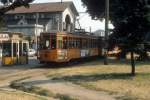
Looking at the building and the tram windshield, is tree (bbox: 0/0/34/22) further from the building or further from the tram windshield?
the building

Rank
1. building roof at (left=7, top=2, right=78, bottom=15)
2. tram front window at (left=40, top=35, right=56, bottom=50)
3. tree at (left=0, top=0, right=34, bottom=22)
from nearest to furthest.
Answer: tree at (left=0, top=0, right=34, bottom=22), tram front window at (left=40, top=35, right=56, bottom=50), building roof at (left=7, top=2, right=78, bottom=15)

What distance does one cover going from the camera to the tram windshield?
40513 millimetres

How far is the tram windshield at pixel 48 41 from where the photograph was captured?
4051 centimetres

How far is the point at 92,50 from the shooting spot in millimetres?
51156

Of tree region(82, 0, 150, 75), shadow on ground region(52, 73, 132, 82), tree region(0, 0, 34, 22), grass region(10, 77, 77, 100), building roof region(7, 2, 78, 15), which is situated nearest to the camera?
tree region(0, 0, 34, 22)

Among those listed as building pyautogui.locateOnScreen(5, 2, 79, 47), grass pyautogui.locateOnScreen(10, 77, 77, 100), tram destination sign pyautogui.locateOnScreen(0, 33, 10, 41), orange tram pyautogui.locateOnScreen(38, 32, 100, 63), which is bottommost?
grass pyautogui.locateOnScreen(10, 77, 77, 100)

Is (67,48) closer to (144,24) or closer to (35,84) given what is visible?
(144,24)

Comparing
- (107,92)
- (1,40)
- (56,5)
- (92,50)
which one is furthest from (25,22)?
(107,92)

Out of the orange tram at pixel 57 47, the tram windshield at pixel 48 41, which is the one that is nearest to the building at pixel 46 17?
the orange tram at pixel 57 47

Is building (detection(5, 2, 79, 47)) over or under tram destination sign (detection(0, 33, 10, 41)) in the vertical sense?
over

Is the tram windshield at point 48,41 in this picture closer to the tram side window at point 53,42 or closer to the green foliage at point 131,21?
the tram side window at point 53,42

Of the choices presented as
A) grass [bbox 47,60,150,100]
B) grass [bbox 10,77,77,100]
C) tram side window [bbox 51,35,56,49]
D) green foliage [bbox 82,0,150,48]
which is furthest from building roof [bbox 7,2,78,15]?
grass [bbox 10,77,77,100]

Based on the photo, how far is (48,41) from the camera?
40844 millimetres

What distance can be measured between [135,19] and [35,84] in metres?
7.64
